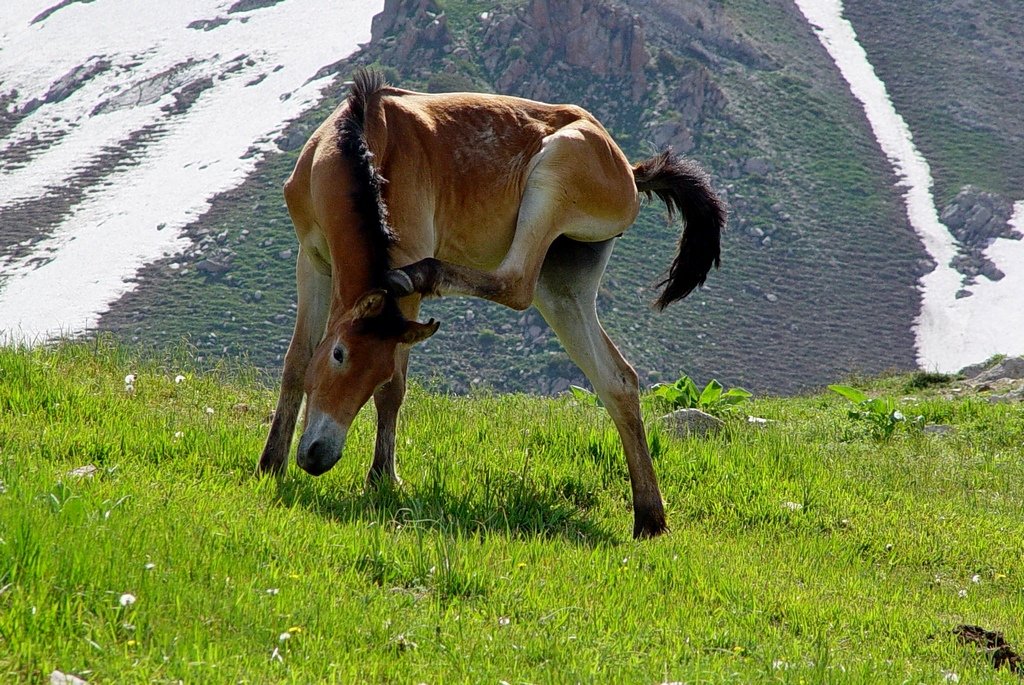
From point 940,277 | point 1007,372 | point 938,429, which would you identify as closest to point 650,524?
point 938,429

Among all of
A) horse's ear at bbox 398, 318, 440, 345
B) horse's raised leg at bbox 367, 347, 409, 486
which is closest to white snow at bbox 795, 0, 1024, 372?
horse's raised leg at bbox 367, 347, 409, 486

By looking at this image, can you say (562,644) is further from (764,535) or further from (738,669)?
(764,535)

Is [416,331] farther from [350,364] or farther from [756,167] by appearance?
[756,167]

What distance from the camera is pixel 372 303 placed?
580 cm

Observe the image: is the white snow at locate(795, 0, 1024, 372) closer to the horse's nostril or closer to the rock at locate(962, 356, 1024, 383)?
the rock at locate(962, 356, 1024, 383)

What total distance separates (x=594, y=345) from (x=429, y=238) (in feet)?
4.86

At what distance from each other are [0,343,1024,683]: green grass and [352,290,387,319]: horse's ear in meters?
1.04

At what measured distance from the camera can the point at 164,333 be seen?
285 ft

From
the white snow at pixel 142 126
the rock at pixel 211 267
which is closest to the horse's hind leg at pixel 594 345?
the white snow at pixel 142 126

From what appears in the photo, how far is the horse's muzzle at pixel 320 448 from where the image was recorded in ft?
18.7

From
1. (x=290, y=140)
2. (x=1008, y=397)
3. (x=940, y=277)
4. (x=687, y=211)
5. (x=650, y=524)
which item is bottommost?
(x=940, y=277)

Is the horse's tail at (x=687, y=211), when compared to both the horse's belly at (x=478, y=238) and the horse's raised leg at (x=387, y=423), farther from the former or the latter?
the horse's raised leg at (x=387, y=423)

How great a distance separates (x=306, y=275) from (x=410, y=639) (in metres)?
3.21

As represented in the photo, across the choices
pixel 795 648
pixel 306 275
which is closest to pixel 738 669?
pixel 795 648
